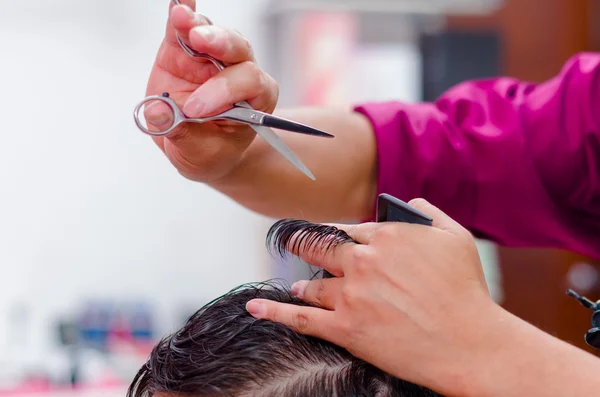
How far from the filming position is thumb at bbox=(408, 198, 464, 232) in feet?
2.51

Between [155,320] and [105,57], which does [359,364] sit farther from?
[105,57]

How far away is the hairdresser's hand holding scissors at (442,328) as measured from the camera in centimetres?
71

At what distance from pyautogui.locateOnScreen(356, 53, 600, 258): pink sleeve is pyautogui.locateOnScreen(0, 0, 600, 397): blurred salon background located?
4.71 feet

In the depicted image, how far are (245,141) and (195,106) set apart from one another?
0.17 meters

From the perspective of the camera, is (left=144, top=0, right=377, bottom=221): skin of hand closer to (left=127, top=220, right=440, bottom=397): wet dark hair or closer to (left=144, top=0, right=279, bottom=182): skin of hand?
(left=144, top=0, right=279, bottom=182): skin of hand

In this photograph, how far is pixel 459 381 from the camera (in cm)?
71

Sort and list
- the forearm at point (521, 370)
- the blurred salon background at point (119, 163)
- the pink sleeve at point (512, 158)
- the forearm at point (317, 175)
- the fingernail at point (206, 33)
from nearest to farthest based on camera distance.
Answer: the forearm at point (521, 370)
the fingernail at point (206, 33)
the forearm at point (317, 175)
the pink sleeve at point (512, 158)
the blurred salon background at point (119, 163)

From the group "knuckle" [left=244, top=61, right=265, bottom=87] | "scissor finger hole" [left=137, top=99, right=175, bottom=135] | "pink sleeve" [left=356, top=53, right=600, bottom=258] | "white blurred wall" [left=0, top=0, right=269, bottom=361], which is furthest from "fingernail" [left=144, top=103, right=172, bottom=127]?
"white blurred wall" [left=0, top=0, right=269, bottom=361]

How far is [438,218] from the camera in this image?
30.6 inches

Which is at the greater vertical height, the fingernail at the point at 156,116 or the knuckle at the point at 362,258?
the fingernail at the point at 156,116

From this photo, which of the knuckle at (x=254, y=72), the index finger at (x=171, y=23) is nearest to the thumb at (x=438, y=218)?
the knuckle at (x=254, y=72)

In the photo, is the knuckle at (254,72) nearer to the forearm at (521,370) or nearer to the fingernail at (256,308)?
the fingernail at (256,308)

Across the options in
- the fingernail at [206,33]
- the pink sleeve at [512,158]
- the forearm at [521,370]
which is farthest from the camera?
the pink sleeve at [512,158]

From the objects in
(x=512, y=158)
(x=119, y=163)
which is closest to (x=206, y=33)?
(x=512, y=158)
